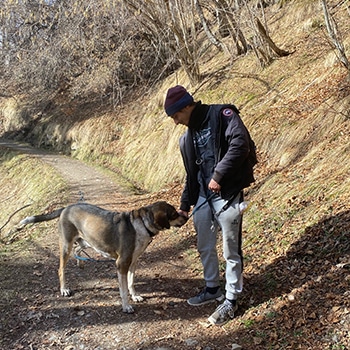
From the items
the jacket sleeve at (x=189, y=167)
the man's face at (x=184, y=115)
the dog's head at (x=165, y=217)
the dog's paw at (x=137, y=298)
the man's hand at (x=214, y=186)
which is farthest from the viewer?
the dog's paw at (x=137, y=298)

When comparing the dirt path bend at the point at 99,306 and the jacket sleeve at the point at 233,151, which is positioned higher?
the jacket sleeve at the point at 233,151

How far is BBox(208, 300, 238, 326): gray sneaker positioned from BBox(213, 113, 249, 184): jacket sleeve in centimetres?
138

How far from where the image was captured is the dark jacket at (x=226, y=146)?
3660 mm

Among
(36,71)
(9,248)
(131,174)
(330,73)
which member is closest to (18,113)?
(36,71)

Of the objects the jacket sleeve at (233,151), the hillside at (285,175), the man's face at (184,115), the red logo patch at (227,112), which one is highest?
Answer: the man's face at (184,115)

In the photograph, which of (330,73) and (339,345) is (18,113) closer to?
(330,73)

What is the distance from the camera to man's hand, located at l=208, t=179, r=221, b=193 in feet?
12.3

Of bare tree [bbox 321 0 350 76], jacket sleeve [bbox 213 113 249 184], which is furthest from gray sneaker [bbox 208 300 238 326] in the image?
bare tree [bbox 321 0 350 76]

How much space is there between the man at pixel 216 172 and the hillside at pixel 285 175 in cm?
61

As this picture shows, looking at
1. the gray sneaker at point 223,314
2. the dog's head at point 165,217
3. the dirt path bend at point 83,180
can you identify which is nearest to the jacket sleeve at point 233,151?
the dog's head at point 165,217

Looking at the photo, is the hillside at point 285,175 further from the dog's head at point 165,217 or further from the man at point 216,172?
the dog's head at point 165,217

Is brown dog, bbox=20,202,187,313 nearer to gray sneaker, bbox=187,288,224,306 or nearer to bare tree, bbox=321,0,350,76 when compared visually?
gray sneaker, bbox=187,288,224,306

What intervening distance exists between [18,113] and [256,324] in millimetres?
25740

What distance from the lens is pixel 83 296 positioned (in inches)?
203
